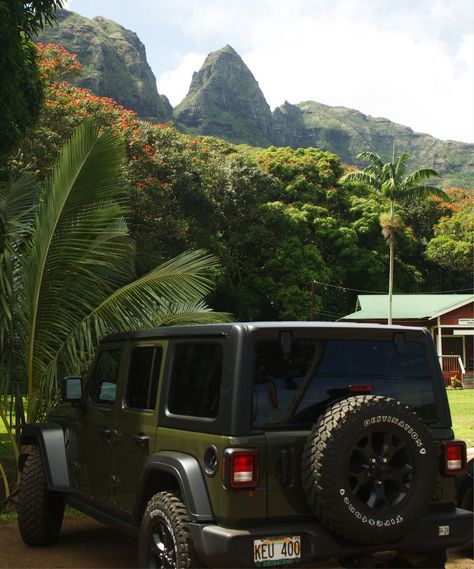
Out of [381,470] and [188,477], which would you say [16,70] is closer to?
[188,477]

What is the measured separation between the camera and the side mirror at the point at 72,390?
241 inches

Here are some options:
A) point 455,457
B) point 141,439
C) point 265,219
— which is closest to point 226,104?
point 265,219

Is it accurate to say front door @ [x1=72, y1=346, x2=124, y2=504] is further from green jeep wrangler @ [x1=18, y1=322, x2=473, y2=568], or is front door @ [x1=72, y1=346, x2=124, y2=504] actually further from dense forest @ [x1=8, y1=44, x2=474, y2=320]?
dense forest @ [x1=8, y1=44, x2=474, y2=320]

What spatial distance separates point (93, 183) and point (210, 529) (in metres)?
5.50

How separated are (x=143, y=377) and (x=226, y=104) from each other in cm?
16626

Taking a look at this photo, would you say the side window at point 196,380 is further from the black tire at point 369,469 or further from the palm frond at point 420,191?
the palm frond at point 420,191

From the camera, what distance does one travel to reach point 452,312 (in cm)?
4100

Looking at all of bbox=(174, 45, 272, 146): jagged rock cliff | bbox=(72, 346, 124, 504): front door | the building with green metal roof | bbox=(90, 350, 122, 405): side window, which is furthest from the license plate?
bbox=(174, 45, 272, 146): jagged rock cliff

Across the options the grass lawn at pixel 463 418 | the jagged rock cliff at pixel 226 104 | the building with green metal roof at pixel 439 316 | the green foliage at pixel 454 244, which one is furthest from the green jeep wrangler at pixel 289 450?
the jagged rock cliff at pixel 226 104

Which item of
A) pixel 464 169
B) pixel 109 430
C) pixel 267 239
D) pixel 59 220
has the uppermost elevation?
pixel 464 169

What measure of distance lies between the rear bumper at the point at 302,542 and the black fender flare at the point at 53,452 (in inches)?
95.3

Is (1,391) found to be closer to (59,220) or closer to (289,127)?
(59,220)

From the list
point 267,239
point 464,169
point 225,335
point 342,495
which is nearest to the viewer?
point 342,495

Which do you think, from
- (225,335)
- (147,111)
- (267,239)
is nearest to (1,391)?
(225,335)
